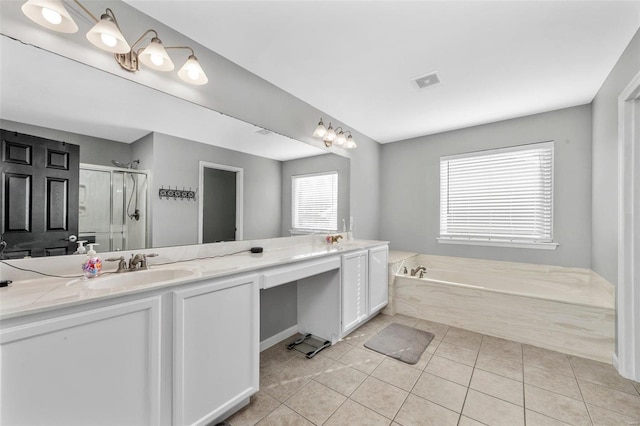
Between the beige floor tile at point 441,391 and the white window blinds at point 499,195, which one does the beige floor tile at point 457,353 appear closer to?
the beige floor tile at point 441,391

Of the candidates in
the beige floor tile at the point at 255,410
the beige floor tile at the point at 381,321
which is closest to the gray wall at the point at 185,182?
the beige floor tile at the point at 255,410

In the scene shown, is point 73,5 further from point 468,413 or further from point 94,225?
point 468,413

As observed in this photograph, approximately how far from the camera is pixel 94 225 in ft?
4.75

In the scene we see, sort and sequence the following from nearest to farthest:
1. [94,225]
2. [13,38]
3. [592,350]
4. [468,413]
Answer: [13,38] → [94,225] → [468,413] → [592,350]

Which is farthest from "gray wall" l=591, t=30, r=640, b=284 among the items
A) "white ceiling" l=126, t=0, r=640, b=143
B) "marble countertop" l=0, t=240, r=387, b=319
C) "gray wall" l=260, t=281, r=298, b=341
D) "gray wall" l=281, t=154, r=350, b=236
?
"gray wall" l=260, t=281, r=298, b=341

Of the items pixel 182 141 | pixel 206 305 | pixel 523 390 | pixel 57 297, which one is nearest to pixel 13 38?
pixel 182 141

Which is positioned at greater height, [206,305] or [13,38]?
[13,38]

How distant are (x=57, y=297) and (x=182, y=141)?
45.7 inches

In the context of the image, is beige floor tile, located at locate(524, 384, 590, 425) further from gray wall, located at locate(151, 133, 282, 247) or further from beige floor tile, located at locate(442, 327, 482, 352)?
gray wall, located at locate(151, 133, 282, 247)

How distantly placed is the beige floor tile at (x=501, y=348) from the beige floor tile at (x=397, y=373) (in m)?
0.80

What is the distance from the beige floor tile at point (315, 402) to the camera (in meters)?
1.57

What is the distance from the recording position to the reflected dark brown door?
1.20 metres

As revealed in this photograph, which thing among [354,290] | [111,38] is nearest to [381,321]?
[354,290]

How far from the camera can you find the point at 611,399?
1.71 m
